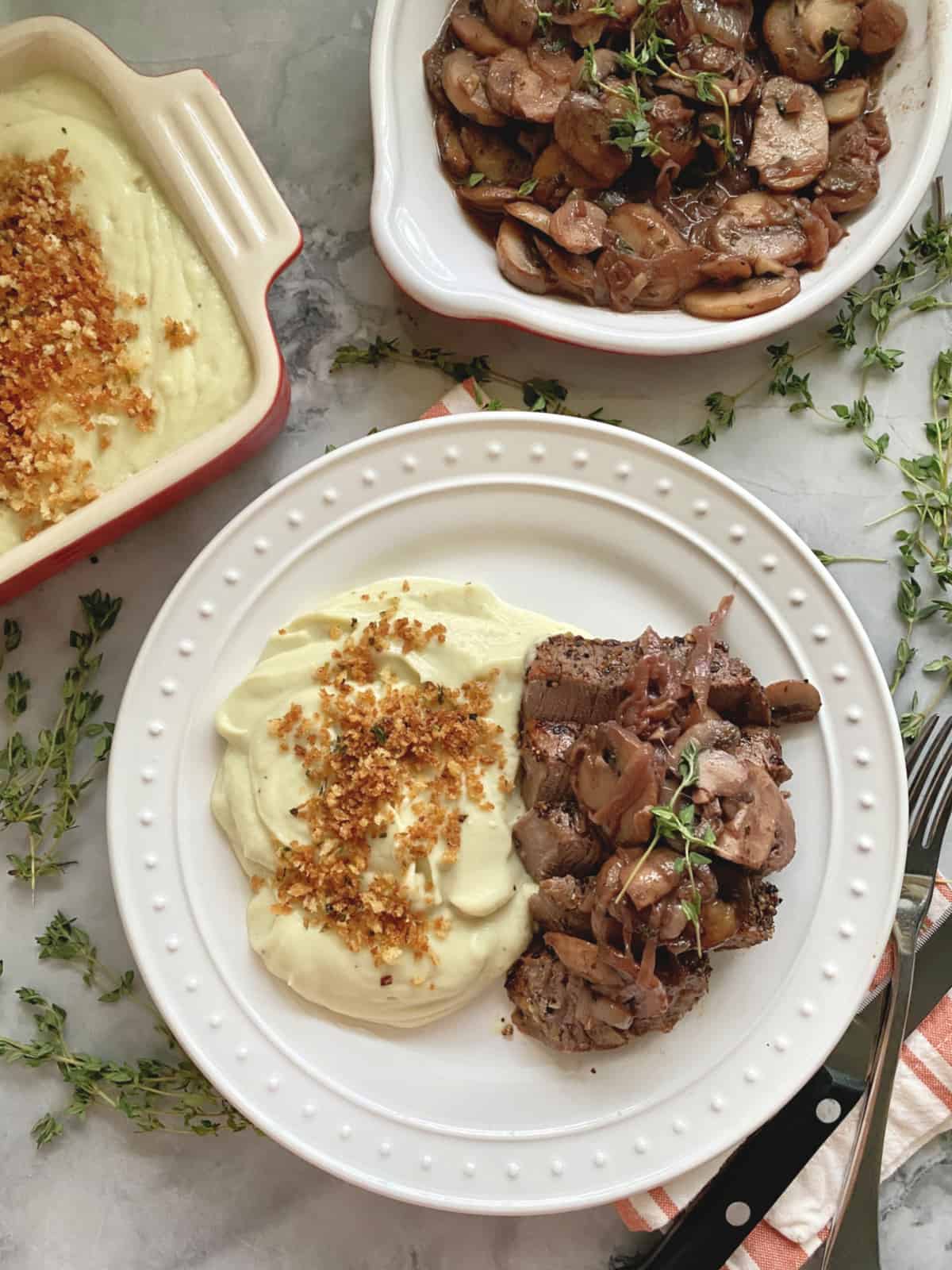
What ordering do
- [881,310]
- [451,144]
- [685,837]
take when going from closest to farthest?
1. [685,837]
2. [451,144]
3. [881,310]

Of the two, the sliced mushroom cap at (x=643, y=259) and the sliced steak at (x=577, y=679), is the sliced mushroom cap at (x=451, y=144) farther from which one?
the sliced steak at (x=577, y=679)

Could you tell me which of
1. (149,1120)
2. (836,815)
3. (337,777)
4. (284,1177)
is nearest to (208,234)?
(337,777)

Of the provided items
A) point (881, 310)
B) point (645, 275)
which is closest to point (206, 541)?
point (645, 275)

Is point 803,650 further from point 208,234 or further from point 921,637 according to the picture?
point 208,234

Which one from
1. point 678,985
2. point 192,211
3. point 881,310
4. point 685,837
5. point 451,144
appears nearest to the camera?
point 685,837

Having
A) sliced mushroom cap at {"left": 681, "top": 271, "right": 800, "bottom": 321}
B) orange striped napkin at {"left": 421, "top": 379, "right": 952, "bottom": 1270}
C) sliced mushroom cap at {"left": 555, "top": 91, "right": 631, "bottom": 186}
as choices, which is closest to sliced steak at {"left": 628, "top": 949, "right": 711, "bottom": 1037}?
orange striped napkin at {"left": 421, "top": 379, "right": 952, "bottom": 1270}

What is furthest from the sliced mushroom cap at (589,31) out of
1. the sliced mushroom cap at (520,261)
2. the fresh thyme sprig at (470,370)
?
the fresh thyme sprig at (470,370)

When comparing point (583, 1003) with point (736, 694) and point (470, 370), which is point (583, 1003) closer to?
point (736, 694)

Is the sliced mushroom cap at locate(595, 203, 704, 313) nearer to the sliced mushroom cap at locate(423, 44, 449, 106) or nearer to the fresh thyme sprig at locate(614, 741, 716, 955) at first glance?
the sliced mushroom cap at locate(423, 44, 449, 106)
